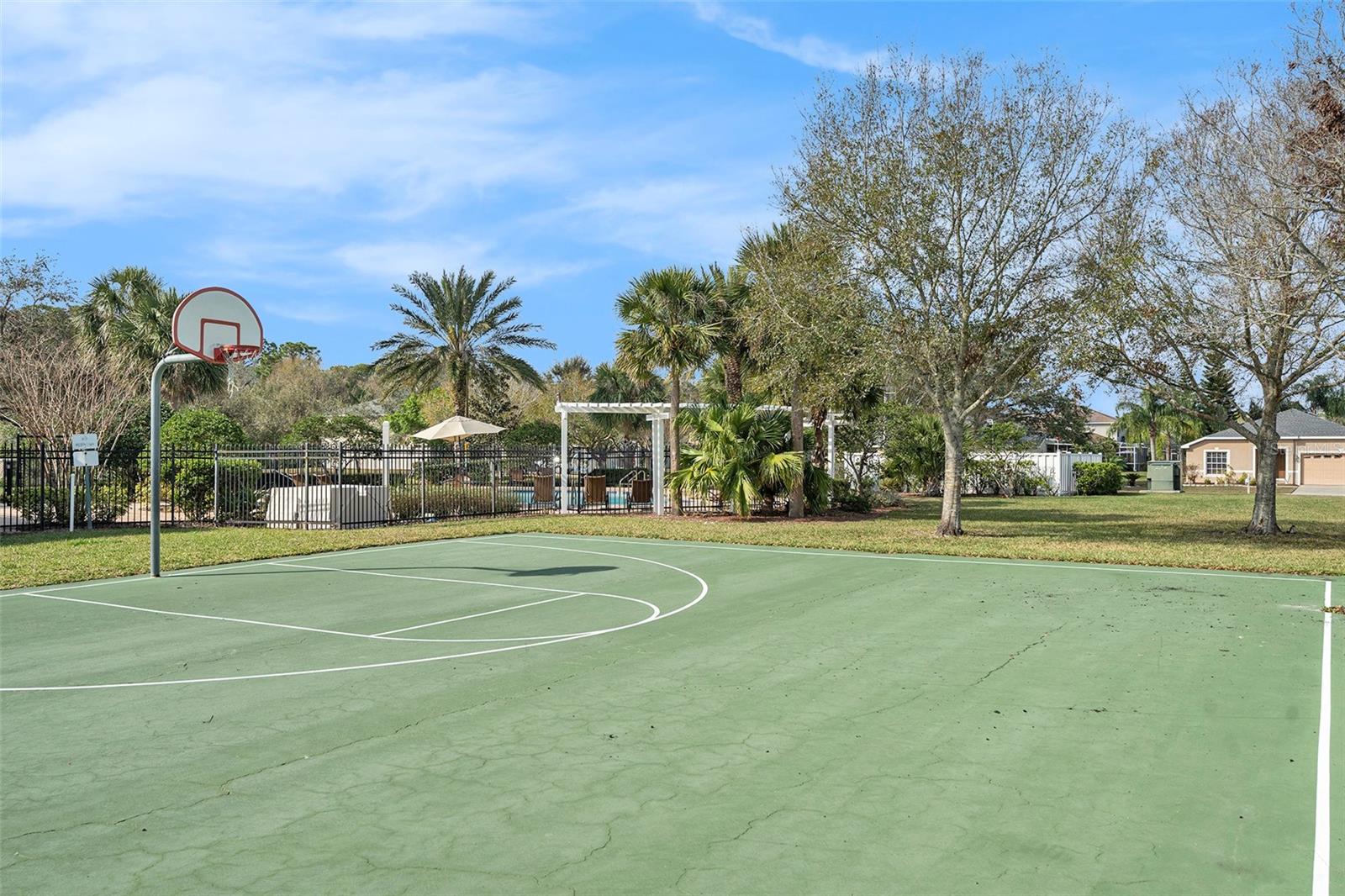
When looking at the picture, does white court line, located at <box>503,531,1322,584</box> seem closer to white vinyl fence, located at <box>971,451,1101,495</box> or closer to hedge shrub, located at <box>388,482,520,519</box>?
hedge shrub, located at <box>388,482,520,519</box>

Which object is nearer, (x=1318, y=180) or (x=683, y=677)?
(x=683, y=677)

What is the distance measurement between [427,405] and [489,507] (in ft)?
89.4

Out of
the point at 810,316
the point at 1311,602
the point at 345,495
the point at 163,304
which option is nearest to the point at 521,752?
the point at 1311,602

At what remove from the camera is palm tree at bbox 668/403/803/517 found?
2409cm

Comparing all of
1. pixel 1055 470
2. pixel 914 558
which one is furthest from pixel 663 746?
pixel 1055 470

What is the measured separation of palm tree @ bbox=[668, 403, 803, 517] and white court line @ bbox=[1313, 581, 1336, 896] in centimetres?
1610

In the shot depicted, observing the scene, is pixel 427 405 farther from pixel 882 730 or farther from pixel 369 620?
pixel 882 730

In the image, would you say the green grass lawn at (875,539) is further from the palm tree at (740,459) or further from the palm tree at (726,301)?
the palm tree at (726,301)

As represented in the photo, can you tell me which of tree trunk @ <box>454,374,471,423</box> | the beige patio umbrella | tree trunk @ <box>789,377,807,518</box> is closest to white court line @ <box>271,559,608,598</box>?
tree trunk @ <box>789,377,807,518</box>

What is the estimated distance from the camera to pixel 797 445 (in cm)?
2562

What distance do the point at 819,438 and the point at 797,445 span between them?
9.69ft

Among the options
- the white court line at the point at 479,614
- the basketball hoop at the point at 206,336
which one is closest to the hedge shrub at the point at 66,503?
the basketball hoop at the point at 206,336

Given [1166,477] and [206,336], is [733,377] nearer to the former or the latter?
[206,336]

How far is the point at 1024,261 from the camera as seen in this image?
766 inches
